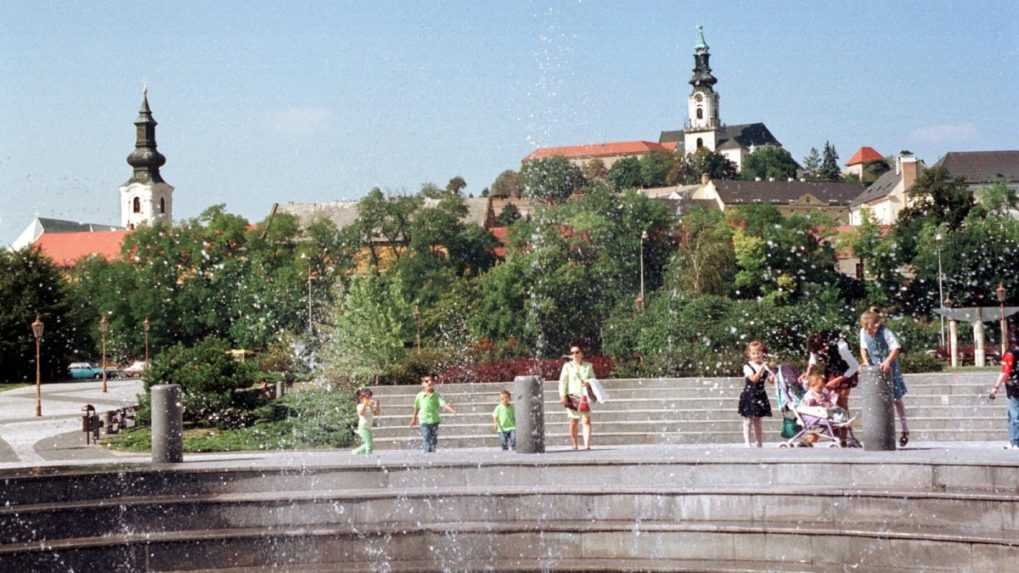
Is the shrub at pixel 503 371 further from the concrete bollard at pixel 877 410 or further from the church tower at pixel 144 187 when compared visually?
the church tower at pixel 144 187

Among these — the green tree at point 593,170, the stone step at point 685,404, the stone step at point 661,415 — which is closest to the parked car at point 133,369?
the stone step at point 685,404

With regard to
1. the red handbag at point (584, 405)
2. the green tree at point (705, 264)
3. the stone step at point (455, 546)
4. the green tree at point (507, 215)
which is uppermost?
the green tree at point (507, 215)

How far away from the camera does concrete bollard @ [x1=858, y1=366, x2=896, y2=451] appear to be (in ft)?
51.6

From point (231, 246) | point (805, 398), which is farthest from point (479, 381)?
point (231, 246)

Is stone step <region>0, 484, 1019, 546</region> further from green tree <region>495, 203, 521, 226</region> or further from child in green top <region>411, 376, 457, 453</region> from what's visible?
green tree <region>495, 203, 521, 226</region>

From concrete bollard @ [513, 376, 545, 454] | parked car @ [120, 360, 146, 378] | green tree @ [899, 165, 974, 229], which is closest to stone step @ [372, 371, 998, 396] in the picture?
concrete bollard @ [513, 376, 545, 454]

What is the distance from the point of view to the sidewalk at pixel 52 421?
2656 centimetres

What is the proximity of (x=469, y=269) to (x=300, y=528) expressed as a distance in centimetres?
8677

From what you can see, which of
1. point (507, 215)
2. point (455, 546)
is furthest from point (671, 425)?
point (507, 215)

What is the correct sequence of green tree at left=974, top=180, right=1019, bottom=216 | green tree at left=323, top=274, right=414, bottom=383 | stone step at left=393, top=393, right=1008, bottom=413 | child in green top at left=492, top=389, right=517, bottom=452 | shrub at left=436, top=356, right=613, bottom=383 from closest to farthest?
child in green top at left=492, top=389, right=517, bottom=452 < stone step at left=393, top=393, right=1008, bottom=413 < green tree at left=323, top=274, right=414, bottom=383 < shrub at left=436, top=356, right=613, bottom=383 < green tree at left=974, top=180, right=1019, bottom=216

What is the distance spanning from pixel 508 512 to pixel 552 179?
350 ft

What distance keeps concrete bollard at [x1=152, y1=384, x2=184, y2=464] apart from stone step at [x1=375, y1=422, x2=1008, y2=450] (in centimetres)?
770

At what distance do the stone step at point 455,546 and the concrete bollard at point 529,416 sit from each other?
1526 millimetres

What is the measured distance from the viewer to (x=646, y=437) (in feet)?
80.1
